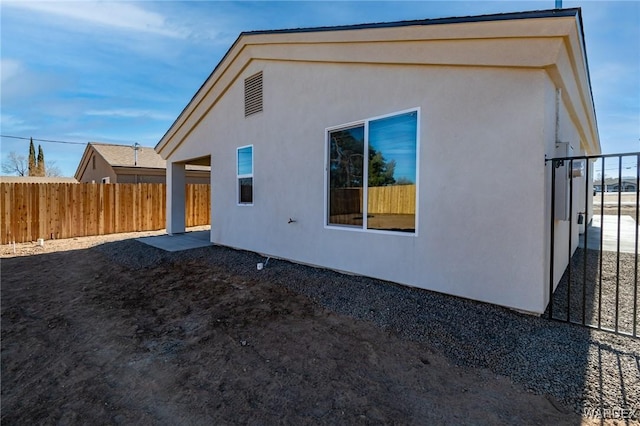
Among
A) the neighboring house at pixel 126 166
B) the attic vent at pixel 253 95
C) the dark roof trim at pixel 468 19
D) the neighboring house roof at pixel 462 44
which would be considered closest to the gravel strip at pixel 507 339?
the neighboring house roof at pixel 462 44

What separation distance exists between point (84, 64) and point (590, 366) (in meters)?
16.3

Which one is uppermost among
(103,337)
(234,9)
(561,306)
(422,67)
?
(234,9)

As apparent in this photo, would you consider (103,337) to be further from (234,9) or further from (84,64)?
(84,64)

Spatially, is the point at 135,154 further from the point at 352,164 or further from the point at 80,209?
the point at 352,164

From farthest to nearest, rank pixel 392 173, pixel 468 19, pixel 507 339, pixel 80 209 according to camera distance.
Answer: pixel 80 209
pixel 392 173
pixel 468 19
pixel 507 339

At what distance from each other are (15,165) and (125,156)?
33047 millimetres

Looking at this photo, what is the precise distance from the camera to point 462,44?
393cm

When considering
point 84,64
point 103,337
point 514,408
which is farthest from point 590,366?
point 84,64

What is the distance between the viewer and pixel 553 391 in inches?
95.2

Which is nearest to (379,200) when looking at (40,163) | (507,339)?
(507,339)

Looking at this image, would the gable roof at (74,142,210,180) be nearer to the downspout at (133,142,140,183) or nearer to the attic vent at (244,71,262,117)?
the downspout at (133,142,140,183)

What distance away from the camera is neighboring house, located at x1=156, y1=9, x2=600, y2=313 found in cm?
355

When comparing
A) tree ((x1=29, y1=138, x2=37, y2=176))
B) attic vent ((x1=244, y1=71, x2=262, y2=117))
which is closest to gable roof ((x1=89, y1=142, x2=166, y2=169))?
attic vent ((x1=244, y1=71, x2=262, y2=117))

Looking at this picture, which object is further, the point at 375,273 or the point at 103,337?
the point at 375,273
